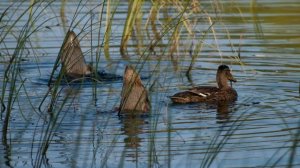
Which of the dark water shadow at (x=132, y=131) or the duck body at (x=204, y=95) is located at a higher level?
the dark water shadow at (x=132, y=131)

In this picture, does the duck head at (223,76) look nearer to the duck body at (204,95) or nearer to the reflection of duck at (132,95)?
the duck body at (204,95)

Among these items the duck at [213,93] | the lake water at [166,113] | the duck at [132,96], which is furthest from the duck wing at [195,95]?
the duck at [132,96]

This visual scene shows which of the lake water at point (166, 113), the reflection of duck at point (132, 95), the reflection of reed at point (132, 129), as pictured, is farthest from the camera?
the reflection of duck at point (132, 95)

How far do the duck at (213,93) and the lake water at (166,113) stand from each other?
13 cm

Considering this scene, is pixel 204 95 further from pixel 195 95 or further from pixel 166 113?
pixel 166 113

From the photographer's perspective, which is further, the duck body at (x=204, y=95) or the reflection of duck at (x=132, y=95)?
the duck body at (x=204, y=95)

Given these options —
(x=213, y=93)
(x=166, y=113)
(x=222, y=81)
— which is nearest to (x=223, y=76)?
(x=222, y=81)

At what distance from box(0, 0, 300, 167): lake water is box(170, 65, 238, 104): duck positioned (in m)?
0.13

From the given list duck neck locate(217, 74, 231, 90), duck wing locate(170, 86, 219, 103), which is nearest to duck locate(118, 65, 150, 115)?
Answer: duck wing locate(170, 86, 219, 103)

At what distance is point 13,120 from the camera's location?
10.1 m

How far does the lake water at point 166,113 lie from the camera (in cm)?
809

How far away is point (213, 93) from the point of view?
11.9m

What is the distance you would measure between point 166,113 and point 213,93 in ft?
5.73

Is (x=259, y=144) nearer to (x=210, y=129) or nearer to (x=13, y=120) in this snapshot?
(x=210, y=129)
